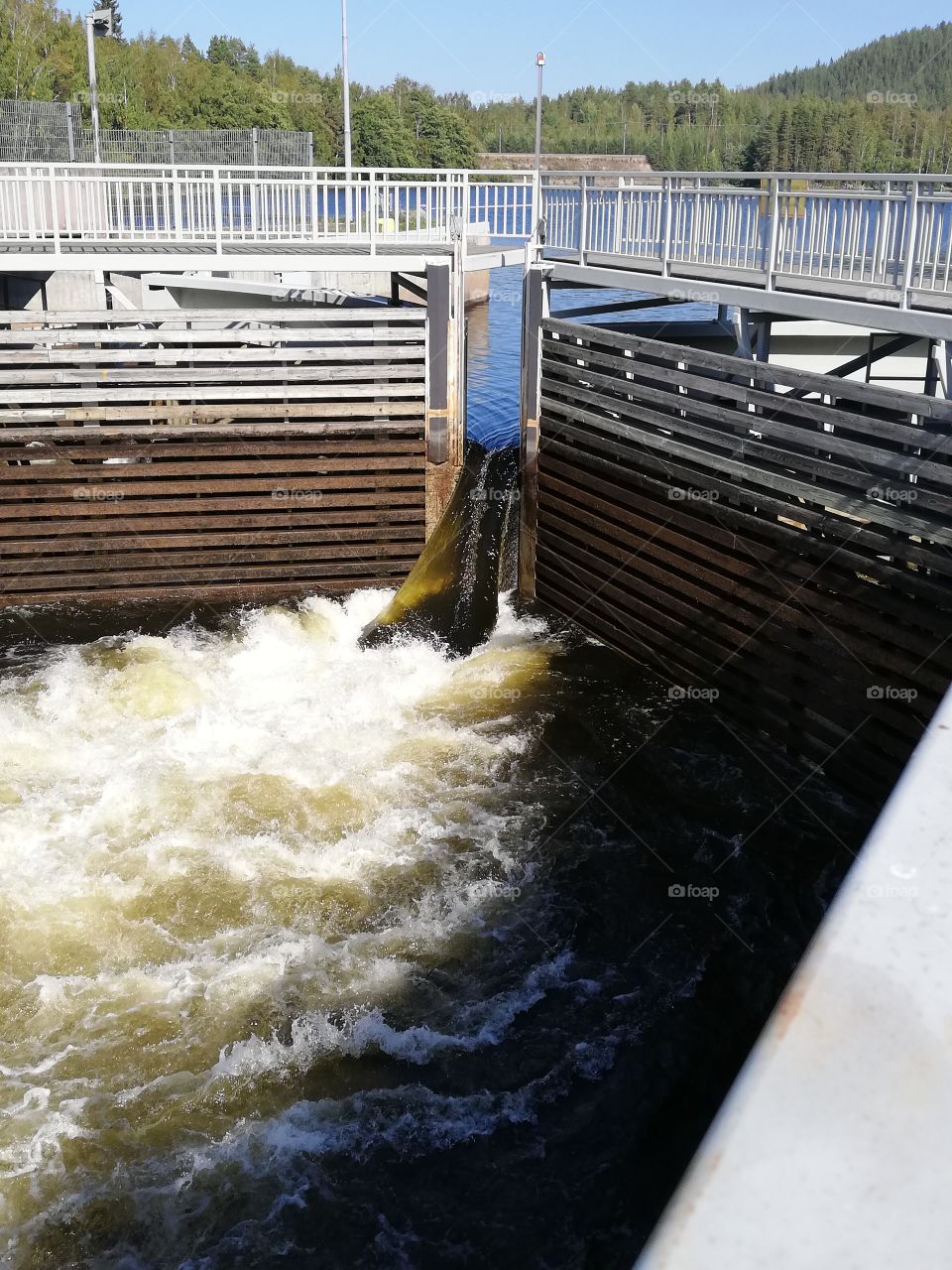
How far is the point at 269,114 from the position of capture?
8156 centimetres

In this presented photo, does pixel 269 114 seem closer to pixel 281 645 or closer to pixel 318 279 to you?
pixel 318 279

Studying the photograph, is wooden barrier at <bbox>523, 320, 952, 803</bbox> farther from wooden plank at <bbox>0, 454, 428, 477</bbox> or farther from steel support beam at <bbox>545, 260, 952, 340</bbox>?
wooden plank at <bbox>0, 454, 428, 477</bbox>

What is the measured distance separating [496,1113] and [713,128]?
126587 millimetres

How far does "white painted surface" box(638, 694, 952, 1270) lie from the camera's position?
51.5 inches

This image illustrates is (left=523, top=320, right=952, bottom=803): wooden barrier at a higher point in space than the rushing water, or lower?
higher

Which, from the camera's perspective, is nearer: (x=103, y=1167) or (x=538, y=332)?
(x=103, y=1167)

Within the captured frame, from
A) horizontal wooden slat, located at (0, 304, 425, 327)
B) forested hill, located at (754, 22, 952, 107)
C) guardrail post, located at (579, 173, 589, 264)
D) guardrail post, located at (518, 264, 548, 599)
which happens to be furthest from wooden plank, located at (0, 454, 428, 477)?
A: forested hill, located at (754, 22, 952, 107)

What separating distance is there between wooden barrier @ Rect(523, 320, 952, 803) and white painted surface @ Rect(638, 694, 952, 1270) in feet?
22.4

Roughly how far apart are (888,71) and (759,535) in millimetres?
161660

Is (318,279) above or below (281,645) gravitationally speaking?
above

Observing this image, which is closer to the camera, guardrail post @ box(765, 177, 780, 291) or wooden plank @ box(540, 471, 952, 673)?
wooden plank @ box(540, 471, 952, 673)

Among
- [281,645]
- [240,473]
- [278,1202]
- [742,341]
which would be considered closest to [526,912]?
[278,1202]

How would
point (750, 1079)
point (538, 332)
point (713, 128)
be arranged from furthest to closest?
point (713, 128), point (538, 332), point (750, 1079)

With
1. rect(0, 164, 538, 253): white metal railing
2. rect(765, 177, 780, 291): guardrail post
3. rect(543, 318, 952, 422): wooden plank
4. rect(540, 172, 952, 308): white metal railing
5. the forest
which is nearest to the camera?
rect(543, 318, 952, 422): wooden plank
